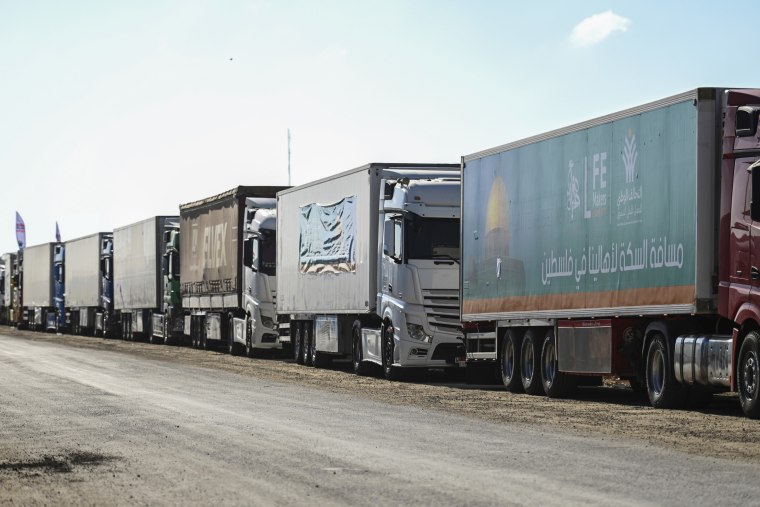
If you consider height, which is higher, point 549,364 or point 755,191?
point 755,191

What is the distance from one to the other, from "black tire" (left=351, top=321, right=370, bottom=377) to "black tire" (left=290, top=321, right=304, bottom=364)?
4698mm

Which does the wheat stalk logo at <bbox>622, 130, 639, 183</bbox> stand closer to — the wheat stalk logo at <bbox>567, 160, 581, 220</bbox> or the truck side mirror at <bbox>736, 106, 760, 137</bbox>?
the wheat stalk logo at <bbox>567, 160, 581, 220</bbox>

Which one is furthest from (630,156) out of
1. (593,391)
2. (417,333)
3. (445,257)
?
(417,333)

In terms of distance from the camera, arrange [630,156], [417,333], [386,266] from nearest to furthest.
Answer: [630,156] < [417,333] < [386,266]

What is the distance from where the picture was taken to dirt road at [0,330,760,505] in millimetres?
11758

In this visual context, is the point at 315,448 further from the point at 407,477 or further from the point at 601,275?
the point at 601,275

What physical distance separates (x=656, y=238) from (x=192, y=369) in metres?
15.5

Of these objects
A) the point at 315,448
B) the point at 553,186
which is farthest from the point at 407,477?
the point at 553,186

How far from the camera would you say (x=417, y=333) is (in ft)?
92.6

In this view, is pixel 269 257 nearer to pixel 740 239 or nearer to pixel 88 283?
pixel 740 239

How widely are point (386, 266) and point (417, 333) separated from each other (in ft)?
5.19

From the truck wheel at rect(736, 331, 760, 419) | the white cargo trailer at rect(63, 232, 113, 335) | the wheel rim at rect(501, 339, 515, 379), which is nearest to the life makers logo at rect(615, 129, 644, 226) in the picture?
the truck wheel at rect(736, 331, 760, 419)

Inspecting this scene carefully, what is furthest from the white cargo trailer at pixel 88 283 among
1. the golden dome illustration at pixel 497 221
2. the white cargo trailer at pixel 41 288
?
the golden dome illustration at pixel 497 221

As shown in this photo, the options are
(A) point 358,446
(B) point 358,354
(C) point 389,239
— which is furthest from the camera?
(B) point 358,354
